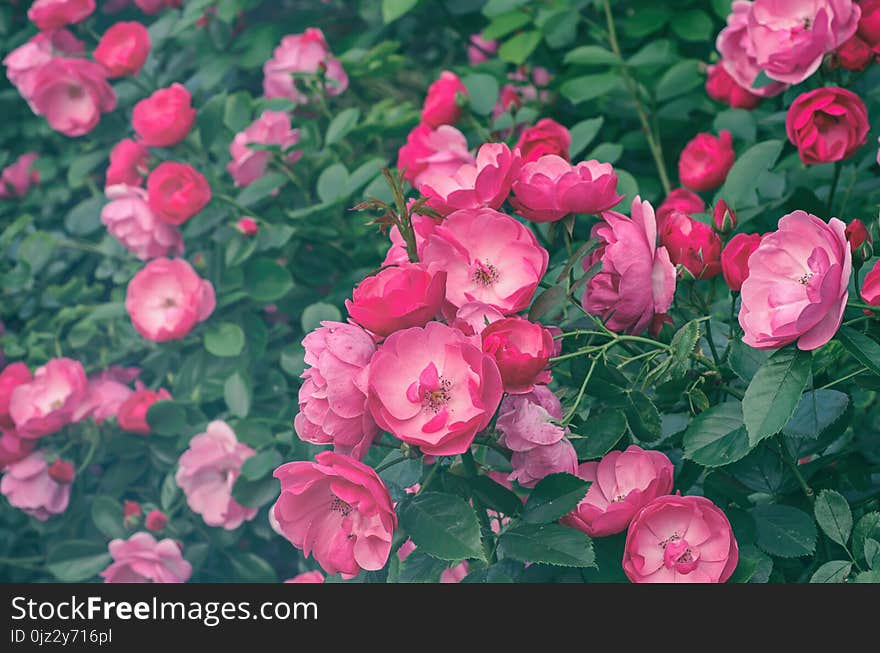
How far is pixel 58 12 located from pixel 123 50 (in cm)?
18

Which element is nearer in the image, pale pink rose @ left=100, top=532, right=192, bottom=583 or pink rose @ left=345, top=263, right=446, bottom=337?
pink rose @ left=345, top=263, right=446, bottom=337

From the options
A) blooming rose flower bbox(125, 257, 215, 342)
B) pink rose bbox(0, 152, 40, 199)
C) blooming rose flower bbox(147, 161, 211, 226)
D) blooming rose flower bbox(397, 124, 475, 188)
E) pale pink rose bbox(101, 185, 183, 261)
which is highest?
blooming rose flower bbox(397, 124, 475, 188)

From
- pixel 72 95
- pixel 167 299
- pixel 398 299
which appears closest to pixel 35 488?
pixel 167 299

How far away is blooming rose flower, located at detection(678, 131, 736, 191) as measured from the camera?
139 centimetres

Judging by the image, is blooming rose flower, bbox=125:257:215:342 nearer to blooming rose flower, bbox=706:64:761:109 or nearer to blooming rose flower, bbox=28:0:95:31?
blooming rose flower, bbox=28:0:95:31

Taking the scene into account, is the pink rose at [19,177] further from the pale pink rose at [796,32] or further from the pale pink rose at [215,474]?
the pale pink rose at [796,32]

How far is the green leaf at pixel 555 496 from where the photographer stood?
81 centimetres

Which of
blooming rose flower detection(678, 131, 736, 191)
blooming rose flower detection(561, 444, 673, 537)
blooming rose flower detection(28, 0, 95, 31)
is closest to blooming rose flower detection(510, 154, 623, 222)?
blooming rose flower detection(561, 444, 673, 537)

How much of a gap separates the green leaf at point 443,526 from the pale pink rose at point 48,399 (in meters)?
1.02

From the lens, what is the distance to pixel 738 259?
2.82 ft

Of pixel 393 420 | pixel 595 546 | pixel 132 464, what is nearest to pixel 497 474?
pixel 595 546

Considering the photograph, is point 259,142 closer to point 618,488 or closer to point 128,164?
point 128,164

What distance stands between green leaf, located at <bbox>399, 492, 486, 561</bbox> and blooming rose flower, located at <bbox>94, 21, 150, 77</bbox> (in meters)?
1.20

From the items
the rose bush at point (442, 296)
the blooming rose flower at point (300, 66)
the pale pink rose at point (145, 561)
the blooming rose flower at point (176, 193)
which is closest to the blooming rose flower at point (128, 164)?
the rose bush at point (442, 296)
